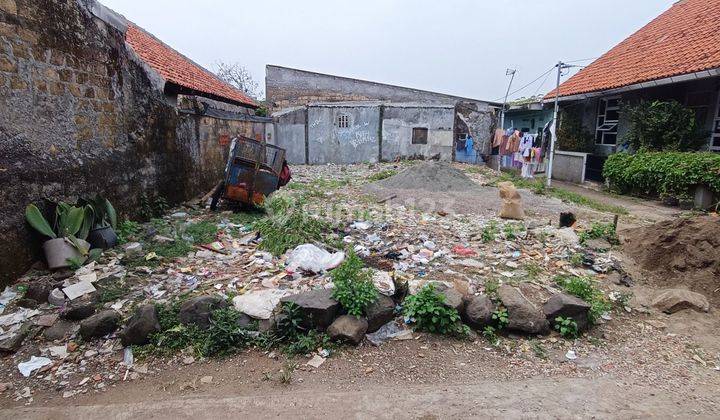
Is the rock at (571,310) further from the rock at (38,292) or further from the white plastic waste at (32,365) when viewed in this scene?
the rock at (38,292)

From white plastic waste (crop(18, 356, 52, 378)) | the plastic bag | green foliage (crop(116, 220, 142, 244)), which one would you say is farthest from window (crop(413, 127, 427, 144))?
white plastic waste (crop(18, 356, 52, 378))

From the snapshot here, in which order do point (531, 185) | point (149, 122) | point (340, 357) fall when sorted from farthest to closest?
1. point (531, 185)
2. point (149, 122)
3. point (340, 357)

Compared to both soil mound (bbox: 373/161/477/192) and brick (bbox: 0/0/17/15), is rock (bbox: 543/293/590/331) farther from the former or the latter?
soil mound (bbox: 373/161/477/192)

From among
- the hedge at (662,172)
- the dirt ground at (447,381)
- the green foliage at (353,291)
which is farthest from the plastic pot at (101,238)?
the hedge at (662,172)

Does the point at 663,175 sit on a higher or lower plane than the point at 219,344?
higher

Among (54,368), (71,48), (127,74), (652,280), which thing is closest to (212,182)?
(127,74)

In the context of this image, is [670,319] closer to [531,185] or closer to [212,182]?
[531,185]

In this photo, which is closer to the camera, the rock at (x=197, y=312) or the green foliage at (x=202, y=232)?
the rock at (x=197, y=312)

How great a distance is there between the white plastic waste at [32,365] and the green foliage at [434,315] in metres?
2.83

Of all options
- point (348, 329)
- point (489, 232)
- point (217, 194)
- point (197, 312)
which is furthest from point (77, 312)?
point (489, 232)

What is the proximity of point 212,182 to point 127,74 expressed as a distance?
12.7ft

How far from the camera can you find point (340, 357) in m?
3.09

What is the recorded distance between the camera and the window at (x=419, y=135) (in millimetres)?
18078

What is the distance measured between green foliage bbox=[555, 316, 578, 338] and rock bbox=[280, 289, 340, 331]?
1.94 m
